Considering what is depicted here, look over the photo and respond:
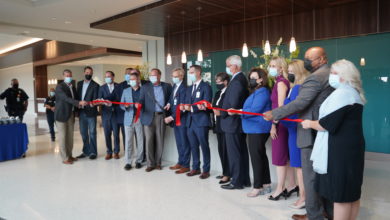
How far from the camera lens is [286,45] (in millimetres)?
7219

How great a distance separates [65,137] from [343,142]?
5079 millimetres

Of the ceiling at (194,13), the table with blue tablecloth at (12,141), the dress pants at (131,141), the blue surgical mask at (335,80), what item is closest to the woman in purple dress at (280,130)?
the blue surgical mask at (335,80)

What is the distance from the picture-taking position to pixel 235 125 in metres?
4.01

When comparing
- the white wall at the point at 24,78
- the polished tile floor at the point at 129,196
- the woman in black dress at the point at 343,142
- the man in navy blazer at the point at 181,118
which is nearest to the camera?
the woman in black dress at the point at 343,142

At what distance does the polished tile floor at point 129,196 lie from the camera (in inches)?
133

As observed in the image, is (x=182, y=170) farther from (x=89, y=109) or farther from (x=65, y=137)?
(x=65, y=137)

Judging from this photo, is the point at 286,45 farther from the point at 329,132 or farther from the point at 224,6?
the point at 329,132

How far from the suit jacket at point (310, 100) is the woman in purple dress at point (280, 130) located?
1.77 ft

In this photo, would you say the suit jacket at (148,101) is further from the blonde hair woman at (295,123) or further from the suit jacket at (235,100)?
the blonde hair woman at (295,123)

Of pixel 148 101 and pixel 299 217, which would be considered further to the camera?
pixel 148 101

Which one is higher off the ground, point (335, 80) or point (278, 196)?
point (335, 80)

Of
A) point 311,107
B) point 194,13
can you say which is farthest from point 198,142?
point 194,13

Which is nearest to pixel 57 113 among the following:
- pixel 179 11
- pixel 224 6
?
pixel 179 11

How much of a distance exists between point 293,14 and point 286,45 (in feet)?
2.27
